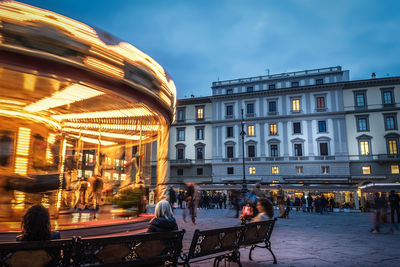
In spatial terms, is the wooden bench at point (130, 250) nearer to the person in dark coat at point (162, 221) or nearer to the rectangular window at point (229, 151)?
the person in dark coat at point (162, 221)

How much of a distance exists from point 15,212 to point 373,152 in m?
33.9

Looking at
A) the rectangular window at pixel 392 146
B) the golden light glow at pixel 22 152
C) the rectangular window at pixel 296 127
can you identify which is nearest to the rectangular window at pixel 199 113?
the rectangular window at pixel 296 127

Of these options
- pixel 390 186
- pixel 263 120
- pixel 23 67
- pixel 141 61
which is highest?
pixel 263 120

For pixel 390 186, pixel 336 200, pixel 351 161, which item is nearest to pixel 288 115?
pixel 351 161

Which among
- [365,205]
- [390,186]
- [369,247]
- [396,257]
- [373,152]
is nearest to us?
[396,257]

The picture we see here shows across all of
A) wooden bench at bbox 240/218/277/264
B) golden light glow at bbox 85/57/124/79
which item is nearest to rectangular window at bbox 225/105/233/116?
wooden bench at bbox 240/218/277/264

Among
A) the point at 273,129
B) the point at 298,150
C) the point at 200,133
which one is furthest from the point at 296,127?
the point at 200,133

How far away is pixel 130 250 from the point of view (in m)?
2.94

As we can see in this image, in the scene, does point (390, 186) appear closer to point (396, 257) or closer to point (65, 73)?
point (396, 257)

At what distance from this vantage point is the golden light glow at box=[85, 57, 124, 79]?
410 cm

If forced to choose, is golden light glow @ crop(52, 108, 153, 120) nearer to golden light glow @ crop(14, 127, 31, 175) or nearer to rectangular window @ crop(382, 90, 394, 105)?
golden light glow @ crop(14, 127, 31, 175)

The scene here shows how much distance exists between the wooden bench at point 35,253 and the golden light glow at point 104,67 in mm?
2467

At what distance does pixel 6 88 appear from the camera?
211 inches

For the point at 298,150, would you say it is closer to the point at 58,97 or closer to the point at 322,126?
the point at 322,126
